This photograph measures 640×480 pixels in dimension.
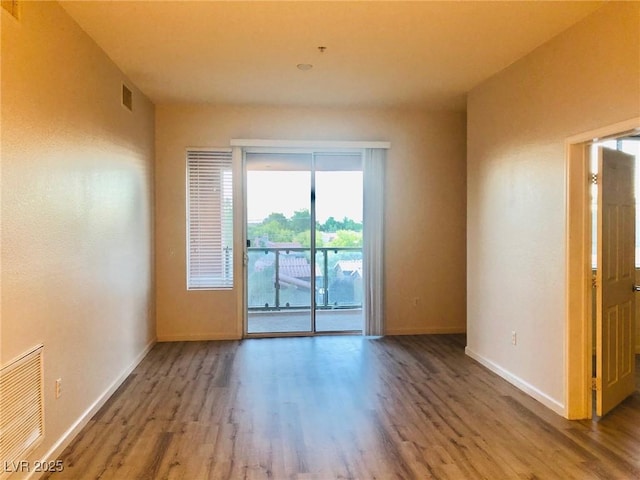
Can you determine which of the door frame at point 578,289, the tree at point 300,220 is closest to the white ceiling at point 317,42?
the door frame at point 578,289

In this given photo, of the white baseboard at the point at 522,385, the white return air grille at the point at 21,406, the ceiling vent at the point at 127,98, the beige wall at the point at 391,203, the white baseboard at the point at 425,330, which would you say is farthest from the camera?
the white baseboard at the point at 425,330

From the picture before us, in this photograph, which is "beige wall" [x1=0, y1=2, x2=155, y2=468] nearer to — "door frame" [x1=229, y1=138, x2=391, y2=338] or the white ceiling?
the white ceiling

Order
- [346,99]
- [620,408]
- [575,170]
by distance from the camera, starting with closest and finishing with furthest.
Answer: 1. [575,170]
2. [620,408]
3. [346,99]

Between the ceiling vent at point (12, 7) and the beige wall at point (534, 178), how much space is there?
334cm

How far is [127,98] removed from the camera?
3.98 metres

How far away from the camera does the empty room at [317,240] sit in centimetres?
244

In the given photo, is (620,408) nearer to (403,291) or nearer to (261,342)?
(403,291)

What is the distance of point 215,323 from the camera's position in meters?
5.16

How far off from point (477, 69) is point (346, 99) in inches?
57.1

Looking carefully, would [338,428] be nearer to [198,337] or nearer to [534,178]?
[534,178]

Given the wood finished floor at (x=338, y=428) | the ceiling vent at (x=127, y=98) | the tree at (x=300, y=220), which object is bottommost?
the wood finished floor at (x=338, y=428)

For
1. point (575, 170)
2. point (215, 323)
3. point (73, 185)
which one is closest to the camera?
point (73, 185)

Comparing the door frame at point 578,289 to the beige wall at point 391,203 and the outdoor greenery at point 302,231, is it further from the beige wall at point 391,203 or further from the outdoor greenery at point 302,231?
the outdoor greenery at point 302,231

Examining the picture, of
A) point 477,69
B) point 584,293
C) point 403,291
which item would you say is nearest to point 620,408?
point 584,293
